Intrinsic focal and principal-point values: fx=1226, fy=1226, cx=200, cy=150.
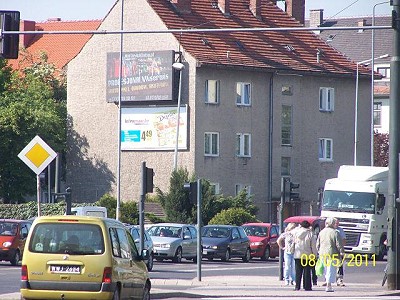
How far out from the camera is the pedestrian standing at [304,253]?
2809 centimetres

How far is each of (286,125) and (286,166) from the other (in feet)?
8.09

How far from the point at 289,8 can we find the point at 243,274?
44.0m

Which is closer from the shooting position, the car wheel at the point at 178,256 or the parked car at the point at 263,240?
the car wheel at the point at 178,256

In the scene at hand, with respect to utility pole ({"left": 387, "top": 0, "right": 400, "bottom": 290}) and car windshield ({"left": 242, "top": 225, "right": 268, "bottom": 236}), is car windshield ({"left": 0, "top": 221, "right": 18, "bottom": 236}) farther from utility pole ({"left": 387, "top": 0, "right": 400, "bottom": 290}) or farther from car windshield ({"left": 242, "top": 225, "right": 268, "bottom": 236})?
utility pole ({"left": 387, "top": 0, "right": 400, "bottom": 290})

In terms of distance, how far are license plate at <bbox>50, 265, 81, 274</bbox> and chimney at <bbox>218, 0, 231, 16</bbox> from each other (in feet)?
180

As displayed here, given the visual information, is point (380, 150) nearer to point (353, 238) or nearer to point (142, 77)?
point (142, 77)

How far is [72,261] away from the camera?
19.3 meters

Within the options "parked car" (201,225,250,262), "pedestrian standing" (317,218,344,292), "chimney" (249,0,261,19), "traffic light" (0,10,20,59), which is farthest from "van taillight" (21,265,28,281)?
"chimney" (249,0,261,19)

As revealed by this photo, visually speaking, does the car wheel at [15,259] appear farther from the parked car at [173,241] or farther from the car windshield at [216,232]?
the car windshield at [216,232]

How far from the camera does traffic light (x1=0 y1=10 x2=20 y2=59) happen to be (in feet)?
81.9

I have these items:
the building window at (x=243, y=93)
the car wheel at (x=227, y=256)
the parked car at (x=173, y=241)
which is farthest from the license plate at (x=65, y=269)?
the building window at (x=243, y=93)

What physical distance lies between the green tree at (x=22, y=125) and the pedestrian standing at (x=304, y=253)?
137ft

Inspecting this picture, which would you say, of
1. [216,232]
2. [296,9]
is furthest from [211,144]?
[216,232]

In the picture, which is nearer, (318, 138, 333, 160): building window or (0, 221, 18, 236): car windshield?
(0, 221, 18, 236): car windshield
